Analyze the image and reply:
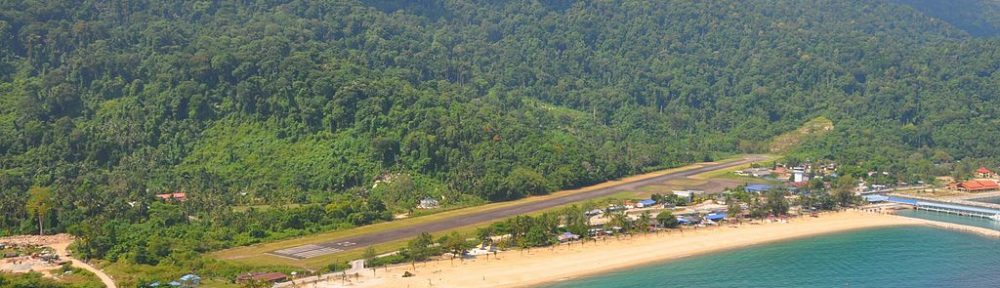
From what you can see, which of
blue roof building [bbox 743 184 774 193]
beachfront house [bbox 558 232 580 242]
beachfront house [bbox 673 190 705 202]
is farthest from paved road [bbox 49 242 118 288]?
blue roof building [bbox 743 184 774 193]

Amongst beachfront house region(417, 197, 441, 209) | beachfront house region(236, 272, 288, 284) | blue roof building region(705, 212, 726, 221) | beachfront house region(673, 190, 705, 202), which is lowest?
beachfront house region(236, 272, 288, 284)

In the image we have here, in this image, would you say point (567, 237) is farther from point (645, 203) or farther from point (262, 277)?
point (262, 277)

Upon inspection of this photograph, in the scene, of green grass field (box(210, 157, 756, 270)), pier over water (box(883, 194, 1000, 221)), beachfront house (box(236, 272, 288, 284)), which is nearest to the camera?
beachfront house (box(236, 272, 288, 284))

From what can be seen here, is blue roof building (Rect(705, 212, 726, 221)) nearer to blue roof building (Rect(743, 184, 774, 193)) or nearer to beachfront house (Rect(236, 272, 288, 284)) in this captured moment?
blue roof building (Rect(743, 184, 774, 193))

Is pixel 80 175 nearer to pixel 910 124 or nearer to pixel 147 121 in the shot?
pixel 147 121

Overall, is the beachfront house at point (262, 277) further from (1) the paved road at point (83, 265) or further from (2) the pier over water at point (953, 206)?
(2) the pier over water at point (953, 206)
